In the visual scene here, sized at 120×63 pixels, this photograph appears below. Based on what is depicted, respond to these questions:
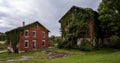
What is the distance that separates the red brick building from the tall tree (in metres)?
19.4

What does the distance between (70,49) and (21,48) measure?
13724 millimetres

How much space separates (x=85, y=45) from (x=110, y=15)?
8765 millimetres

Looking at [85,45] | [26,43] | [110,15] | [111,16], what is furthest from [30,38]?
[111,16]

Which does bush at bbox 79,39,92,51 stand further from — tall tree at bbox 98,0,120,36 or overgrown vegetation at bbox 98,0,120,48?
tall tree at bbox 98,0,120,36

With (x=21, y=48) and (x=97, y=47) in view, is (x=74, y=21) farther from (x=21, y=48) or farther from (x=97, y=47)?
Answer: (x=21, y=48)

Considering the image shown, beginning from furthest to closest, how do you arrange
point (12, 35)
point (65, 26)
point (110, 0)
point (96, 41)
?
point (12, 35) < point (65, 26) < point (96, 41) < point (110, 0)

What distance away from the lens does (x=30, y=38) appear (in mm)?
56562

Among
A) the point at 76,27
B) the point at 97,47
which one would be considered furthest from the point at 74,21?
the point at 97,47

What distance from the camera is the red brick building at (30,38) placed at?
5450 cm

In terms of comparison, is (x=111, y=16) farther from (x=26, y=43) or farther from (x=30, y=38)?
(x=26, y=43)

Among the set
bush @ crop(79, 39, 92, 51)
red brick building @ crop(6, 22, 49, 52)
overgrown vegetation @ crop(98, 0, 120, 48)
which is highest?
overgrown vegetation @ crop(98, 0, 120, 48)

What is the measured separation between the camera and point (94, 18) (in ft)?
165

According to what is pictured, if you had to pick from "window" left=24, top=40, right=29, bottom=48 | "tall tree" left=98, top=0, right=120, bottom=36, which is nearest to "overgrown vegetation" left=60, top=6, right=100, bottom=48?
"tall tree" left=98, top=0, right=120, bottom=36

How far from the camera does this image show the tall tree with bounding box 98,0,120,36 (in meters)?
45.9
